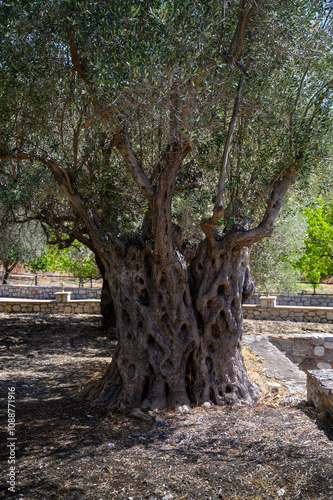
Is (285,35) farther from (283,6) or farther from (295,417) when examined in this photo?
(295,417)

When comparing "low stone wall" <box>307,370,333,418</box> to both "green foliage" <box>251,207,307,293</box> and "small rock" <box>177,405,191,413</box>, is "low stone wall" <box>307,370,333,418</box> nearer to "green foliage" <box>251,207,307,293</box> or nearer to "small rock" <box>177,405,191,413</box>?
"small rock" <box>177,405,191,413</box>

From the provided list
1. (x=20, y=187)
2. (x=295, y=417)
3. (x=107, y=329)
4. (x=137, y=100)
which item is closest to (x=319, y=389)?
(x=295, y=417)

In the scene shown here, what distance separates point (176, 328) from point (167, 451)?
6.03 ft

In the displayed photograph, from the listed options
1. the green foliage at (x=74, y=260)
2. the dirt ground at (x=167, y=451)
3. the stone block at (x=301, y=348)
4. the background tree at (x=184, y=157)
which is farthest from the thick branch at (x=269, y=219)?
the green foliage at (x=74, y=260)

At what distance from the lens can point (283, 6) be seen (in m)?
5.47

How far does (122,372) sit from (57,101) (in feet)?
15.1

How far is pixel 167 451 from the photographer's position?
13.9 feet

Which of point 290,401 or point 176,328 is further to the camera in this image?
point 290,401

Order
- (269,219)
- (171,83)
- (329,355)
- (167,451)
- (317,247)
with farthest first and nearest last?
1. (317,247)
2. (329,355)
3. (269,219)
4. (171,83)
5. (167,451)

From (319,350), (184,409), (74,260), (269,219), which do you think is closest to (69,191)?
(269,219)

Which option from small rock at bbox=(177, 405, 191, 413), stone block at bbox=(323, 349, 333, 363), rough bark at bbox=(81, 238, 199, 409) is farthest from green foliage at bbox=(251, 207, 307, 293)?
small rock at bbox=(177, 405, 191, 413)

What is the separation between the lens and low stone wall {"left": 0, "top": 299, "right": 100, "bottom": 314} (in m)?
15.7

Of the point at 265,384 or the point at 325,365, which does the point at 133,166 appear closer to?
the point at 265,384

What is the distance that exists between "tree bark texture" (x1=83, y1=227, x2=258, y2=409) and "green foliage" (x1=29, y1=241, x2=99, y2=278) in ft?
25.2
